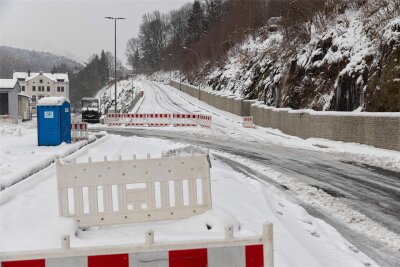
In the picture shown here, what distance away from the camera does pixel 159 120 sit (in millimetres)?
36125

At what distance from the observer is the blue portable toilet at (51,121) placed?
674 inches

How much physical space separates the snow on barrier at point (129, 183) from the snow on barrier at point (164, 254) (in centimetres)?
281

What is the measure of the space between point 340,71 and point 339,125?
613 cm

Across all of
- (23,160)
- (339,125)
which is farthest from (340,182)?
(339,125)

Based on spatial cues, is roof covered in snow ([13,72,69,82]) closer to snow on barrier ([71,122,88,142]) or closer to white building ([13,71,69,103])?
white building ([13,71,69,103])

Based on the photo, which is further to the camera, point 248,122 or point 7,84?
point 7,84

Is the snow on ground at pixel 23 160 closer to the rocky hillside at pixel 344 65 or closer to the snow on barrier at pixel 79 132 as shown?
the snow on barrier at pixel 79 132

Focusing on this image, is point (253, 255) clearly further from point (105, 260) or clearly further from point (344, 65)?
point (344, 65)

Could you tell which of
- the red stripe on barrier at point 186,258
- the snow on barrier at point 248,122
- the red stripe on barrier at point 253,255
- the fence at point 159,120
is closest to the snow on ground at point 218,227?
the red stripe on barrier at point 186,258

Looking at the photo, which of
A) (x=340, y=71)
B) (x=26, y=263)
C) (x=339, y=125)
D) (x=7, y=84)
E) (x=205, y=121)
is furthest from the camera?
(x=7, y=84)

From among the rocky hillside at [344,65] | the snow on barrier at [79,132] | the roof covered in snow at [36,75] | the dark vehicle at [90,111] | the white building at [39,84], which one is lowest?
the snow on barrier at [79,132]

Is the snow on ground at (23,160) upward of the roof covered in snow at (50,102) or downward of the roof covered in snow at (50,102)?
downward

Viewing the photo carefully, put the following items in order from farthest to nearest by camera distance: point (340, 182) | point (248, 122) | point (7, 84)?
1. point (7, 84)
2. point (248, 122)
3. point (340, 182)

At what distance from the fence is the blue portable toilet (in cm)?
1580
